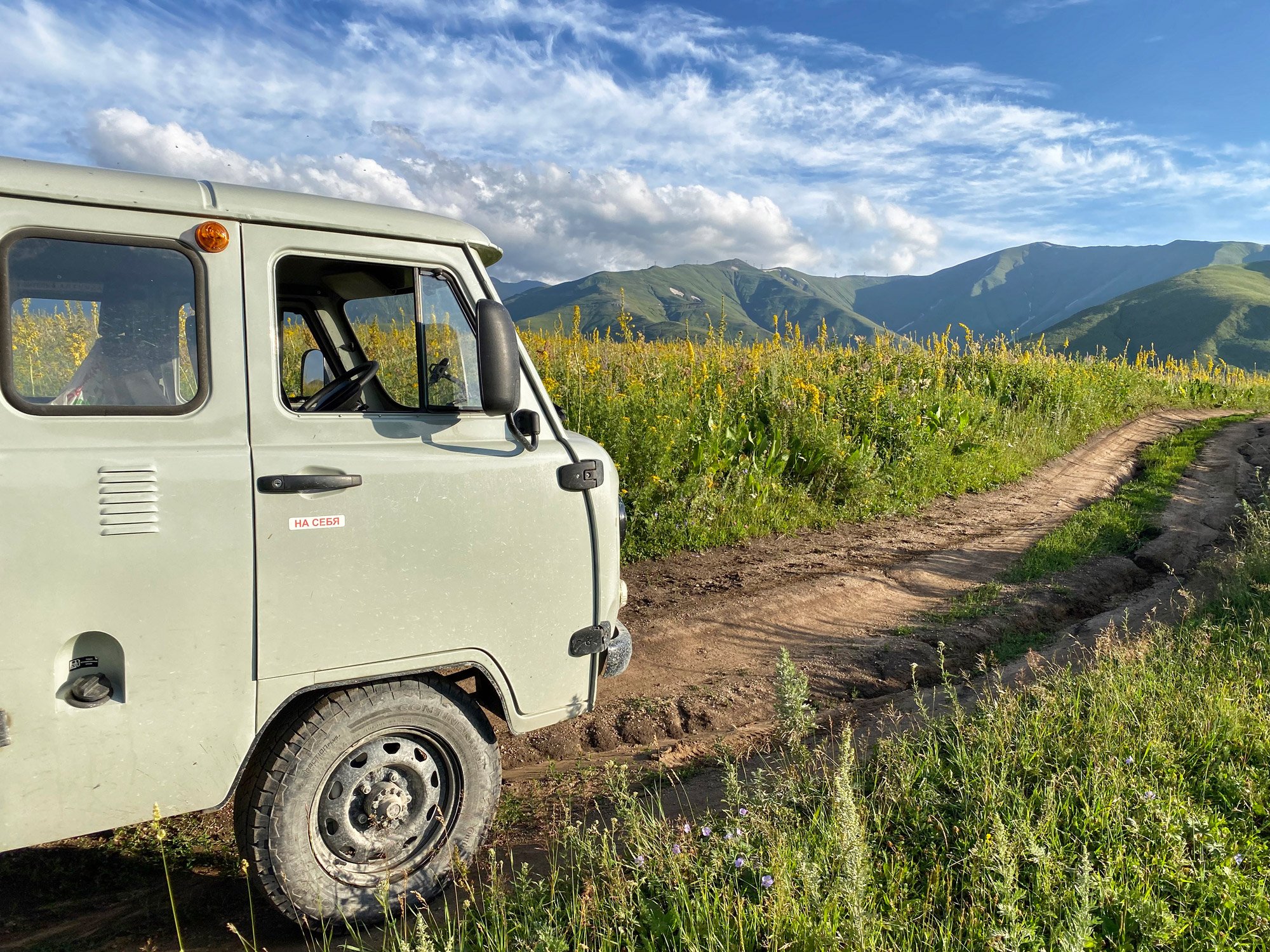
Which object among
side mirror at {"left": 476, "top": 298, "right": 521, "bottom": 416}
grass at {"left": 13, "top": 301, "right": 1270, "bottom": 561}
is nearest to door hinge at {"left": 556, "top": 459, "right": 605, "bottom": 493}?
side mirror at {"left": 476, "top": 298, "right": 521, "bottom": 416}

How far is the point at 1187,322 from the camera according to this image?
14225cm

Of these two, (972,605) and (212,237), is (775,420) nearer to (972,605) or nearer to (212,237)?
(972,605)

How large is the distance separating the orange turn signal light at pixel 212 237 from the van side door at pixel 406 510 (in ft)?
0.26

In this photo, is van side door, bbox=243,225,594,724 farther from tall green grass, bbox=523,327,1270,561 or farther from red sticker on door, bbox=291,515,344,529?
tall green grass, bbox=523,327,1270,561

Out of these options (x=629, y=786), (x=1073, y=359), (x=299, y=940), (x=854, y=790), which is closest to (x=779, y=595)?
(x=629, y=786)

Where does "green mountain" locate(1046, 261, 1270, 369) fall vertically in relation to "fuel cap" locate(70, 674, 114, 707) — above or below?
above

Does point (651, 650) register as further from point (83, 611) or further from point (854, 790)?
point (83, 611)

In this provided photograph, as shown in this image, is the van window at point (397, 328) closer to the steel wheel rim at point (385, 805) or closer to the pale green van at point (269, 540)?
the pale green van at point (269, 540)

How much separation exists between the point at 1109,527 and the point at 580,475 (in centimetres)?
863

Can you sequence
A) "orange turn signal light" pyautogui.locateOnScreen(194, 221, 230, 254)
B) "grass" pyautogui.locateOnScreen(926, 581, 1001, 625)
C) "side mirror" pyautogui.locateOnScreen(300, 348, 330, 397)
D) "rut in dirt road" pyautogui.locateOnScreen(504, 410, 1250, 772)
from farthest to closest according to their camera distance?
"grass" pyautogui.locateOnScreen(926, 581, 1001, 625) < "rut in dirt road" pyautogui.locateOnScreen(504, 410, 1250, 772) < "side mirror" pyautogui.locateOnScreen(300, 348, 330, 397) < "orange turn signal light" pyautogui.locateOnScreen(194, 221, 230, 254)

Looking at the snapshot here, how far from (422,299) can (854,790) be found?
2.77 meters

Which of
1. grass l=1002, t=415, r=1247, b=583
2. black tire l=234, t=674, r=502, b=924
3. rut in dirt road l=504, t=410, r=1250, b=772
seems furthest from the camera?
grass l=1002, t=415, r=1247, b=583

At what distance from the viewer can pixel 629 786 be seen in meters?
4.29

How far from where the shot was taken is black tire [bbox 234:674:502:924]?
2807mm
